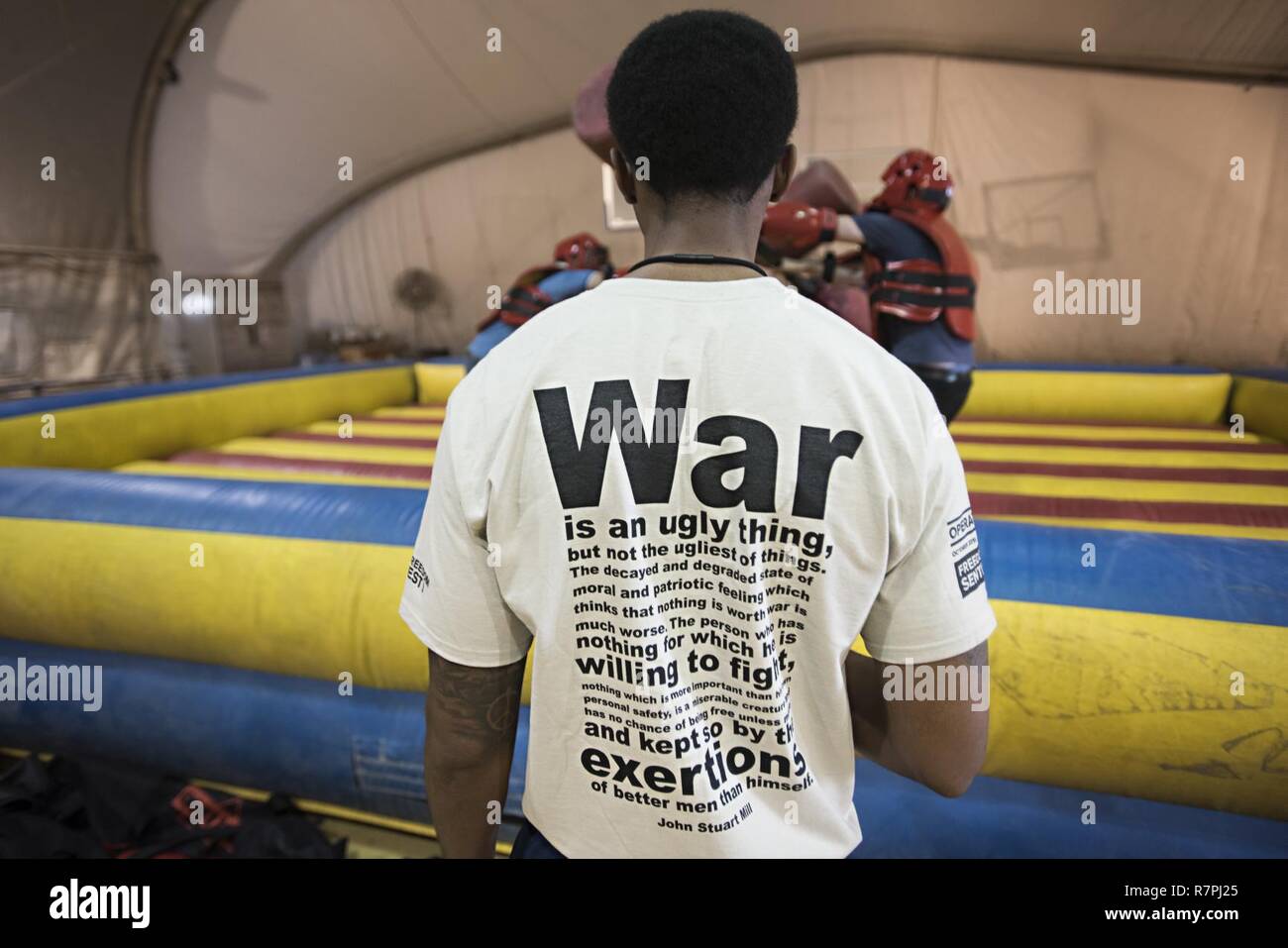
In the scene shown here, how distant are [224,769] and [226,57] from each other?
6581 millimetres

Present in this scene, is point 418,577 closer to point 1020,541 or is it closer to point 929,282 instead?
point 1020,541

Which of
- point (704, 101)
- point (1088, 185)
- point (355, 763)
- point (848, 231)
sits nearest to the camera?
point (704, 101)

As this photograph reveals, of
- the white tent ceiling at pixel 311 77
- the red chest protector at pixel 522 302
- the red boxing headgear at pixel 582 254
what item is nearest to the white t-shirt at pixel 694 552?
the red chest protector at pixel 522 302

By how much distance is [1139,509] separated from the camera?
1.92 meters

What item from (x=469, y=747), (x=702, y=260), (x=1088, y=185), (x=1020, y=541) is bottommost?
(x=469, y=747)

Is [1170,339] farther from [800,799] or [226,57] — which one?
[226,57]

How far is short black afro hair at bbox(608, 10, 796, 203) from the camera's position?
480mm

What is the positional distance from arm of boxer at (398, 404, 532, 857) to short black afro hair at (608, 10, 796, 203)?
24 centimetres

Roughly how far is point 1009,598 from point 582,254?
8.32ft

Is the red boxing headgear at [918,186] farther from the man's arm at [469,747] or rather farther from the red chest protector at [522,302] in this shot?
the man's arm at [469,747]

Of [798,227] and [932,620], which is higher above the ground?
[798,227]

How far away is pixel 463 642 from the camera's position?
0.60 m

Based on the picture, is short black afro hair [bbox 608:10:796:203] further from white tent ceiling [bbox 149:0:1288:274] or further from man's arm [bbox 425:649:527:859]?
white tent ceiling [bbox 149:0:1288:274]

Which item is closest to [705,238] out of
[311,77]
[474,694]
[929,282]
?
[474,694]
